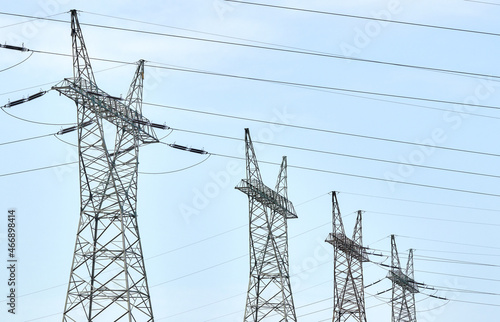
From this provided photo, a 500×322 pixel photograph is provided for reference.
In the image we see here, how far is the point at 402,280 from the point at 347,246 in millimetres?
13353

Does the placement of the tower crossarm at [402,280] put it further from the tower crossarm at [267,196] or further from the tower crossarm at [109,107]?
the tower crossarm at [109,107]

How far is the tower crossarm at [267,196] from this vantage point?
202 feet

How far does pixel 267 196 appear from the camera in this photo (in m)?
62.2

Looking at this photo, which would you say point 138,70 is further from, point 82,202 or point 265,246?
point 265,246

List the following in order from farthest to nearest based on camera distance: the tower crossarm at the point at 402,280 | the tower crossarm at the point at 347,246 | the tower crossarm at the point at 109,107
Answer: the tower crossarm at the point at 402,280 < the tower crossarm at the point at 347,246 < the tower crossarm at the point at 109,107

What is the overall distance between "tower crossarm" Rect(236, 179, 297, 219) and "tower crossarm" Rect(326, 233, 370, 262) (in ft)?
28.6

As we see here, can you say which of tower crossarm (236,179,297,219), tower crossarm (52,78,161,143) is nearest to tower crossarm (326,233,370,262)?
tower crossarm (236,179,297,219)

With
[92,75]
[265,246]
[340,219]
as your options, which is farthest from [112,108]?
[340,219]

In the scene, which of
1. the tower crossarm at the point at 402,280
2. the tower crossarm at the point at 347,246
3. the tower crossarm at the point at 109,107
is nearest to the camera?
the tower crossarm at the point at 109,107

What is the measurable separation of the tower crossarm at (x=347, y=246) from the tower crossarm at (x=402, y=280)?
9.17 metres

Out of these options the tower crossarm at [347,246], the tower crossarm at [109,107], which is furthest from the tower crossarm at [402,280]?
the tower crossarm at [109,107]

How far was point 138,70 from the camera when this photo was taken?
51.7 metres

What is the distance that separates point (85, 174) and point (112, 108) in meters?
4.00

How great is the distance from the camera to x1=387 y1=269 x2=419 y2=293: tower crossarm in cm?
8381
